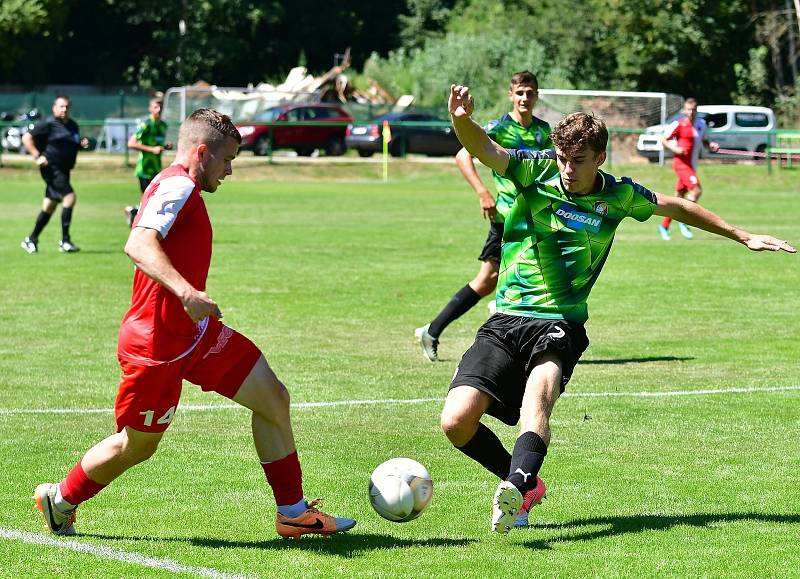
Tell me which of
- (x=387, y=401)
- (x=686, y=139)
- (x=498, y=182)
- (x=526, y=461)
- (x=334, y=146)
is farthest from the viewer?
(x=334, y=146)

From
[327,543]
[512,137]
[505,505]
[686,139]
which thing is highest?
[512,137]

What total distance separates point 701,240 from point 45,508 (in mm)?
16777

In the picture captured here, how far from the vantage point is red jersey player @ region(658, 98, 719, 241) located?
21.1 meters

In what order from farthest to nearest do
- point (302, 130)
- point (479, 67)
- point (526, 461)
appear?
1. point (479, 67)
2. point (302, 130)
3. point (526, 461)

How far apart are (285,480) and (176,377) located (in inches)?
27.1

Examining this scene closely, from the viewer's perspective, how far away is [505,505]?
208 inches

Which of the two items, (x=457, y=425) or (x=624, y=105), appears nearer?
(x=457, y=425)

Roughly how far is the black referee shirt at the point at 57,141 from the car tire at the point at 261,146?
24.2 m

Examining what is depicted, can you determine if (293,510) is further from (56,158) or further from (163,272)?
(56,158)

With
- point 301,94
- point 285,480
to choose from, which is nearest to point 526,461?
point 285,480

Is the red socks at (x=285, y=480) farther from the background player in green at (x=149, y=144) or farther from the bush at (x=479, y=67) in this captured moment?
the bush at (x=479, y=67)

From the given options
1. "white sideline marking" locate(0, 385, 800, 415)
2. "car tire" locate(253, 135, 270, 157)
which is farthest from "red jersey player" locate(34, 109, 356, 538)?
"car tire" locate(253, 135, 270, 157)

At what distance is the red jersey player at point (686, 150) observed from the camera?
2109cm

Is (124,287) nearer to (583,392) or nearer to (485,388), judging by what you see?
(583,392)
